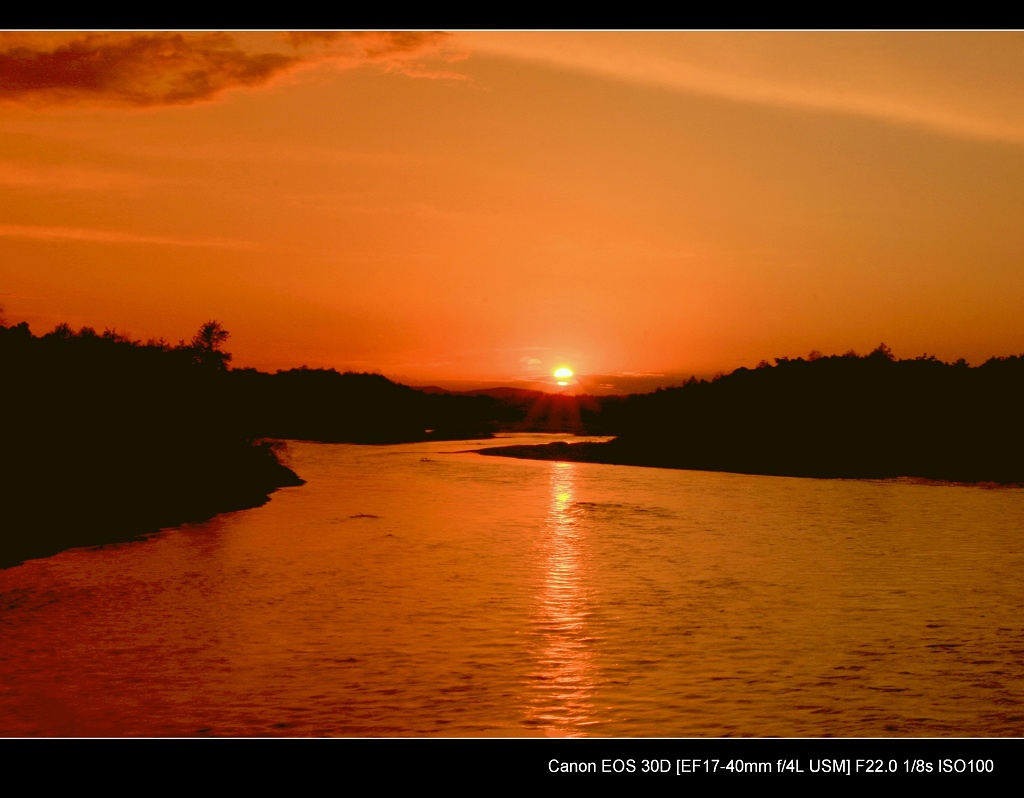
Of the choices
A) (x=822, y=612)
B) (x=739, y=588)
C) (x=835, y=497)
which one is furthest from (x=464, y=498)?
(x=822, y=612)

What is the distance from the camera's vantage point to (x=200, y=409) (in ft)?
168

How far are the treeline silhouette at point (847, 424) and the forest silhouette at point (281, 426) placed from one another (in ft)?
0.66

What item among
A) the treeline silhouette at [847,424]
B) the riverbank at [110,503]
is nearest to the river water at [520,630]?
the riverbank at [110,503]

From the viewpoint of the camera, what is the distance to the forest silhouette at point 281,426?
131 ft

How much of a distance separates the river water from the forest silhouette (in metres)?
3.74

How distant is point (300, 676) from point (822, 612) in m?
15.1

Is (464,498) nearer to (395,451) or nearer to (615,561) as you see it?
(615,561)

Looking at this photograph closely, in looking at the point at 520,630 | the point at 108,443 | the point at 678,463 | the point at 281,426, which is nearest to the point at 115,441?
the point at 108,443

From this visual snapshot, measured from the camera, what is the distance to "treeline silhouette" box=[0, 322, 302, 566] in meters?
37.4

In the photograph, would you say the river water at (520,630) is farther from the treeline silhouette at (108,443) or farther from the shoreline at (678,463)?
the shoreline at (678,463)

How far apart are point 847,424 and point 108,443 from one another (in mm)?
66883

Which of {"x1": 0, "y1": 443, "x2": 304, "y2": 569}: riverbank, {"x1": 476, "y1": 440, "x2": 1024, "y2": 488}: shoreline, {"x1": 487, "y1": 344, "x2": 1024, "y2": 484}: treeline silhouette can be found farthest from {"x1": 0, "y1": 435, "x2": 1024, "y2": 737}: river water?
{"x1": 487, "y1": 344, "x2": 1024, "y2": 484}: treeline silhouette

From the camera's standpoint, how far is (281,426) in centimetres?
14688

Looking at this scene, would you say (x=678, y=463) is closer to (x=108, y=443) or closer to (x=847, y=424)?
(x=847, y=424)
